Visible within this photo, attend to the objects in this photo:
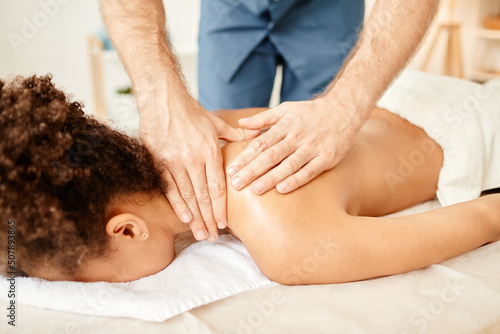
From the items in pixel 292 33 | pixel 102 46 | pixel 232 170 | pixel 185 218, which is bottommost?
pixel 102 46

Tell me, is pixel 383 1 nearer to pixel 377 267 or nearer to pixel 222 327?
pixel 377 267

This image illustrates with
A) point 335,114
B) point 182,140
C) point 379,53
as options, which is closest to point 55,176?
point 182,140

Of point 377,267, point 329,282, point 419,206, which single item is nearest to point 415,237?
point 377,267

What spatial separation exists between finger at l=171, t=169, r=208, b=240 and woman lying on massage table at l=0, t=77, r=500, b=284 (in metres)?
0.04

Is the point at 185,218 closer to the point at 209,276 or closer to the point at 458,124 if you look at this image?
the point at 209,276

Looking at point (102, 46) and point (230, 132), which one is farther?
Result: point (102, 46)

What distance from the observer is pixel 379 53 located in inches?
44.1

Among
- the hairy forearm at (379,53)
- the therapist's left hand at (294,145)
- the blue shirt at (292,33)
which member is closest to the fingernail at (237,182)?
the therapist's left hand at (294,145)

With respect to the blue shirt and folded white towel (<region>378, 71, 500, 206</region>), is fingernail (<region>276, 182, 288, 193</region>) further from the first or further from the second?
the blue shirt

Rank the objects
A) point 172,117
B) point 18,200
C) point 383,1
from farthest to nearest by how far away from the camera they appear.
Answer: point 383,1, point 172,117, point 18,200

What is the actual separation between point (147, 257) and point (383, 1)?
92 cm

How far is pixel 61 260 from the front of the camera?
857 millimetres

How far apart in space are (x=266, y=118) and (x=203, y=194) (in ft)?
0.78

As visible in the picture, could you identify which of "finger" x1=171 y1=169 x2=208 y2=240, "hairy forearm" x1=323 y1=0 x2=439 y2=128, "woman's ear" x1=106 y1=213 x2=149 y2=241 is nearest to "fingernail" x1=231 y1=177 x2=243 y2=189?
"finger" x1=171 y1=169 x2=208 y2=240
